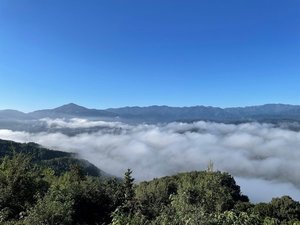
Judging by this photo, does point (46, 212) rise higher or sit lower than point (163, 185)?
higher

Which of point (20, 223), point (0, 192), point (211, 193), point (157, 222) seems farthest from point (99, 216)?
point (157, 222)

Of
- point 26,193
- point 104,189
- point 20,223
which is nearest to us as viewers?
point 20,223

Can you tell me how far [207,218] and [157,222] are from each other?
277 cm

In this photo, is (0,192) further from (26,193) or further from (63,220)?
(63,220)

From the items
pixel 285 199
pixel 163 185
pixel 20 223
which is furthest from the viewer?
pixel 163 185

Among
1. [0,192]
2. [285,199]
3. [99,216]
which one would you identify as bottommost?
[285,199]

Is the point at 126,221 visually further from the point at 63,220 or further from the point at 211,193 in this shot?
the point at 211,193

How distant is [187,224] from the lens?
1582cm

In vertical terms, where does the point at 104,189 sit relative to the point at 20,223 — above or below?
below

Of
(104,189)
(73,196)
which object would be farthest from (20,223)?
(104,189)

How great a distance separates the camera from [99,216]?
155 feet

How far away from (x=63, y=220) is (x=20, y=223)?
11.4 feet

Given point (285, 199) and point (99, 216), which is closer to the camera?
point (99, 216)

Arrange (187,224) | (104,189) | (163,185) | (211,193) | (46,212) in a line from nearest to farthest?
(187,224), (46,212), (211,193), (104,189), (163,185)
